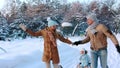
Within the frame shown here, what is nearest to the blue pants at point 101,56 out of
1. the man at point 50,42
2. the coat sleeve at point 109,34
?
the coat sleeve at point 109,34

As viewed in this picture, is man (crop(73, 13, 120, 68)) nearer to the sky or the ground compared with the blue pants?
nearer to the sky

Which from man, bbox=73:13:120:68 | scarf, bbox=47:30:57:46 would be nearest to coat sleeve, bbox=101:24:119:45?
man, bbox=73:13:120:68

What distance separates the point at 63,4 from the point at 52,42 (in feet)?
186

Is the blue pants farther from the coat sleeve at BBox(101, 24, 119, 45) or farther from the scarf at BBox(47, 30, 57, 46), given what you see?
the scarf at BBox(47, 30, 57, 46)

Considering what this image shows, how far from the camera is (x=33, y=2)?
59625 mm

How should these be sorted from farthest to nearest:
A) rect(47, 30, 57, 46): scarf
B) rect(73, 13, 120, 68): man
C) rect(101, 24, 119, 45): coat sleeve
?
rect(47, 30, 57, 46): scarf → rect(73, 13, 120, 68): man → rect(101, 24, 119, 45): coat sleeve

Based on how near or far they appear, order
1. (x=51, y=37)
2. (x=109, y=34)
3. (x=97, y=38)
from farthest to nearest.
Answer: (x=51, y=37) < (x=97, y=38) < (x=109, y=34)

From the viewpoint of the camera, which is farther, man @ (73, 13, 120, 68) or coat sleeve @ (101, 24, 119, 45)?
man @ (73, 13, 120, 68)

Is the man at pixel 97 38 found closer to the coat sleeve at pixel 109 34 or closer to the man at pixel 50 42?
the coat sleeve at pixel 109 34

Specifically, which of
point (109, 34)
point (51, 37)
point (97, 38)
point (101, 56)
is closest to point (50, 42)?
point (51, 37)

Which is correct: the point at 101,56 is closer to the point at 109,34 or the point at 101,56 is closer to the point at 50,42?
the point at 109,34

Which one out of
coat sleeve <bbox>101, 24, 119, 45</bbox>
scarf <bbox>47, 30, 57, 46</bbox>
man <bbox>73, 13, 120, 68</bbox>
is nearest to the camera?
coat sleeve <bbox>101, 24, 119, 45</bbox>

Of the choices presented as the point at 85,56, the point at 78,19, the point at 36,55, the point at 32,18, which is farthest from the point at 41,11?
the point at 85,56

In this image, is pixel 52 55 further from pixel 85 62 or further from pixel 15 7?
pixel 15 7
